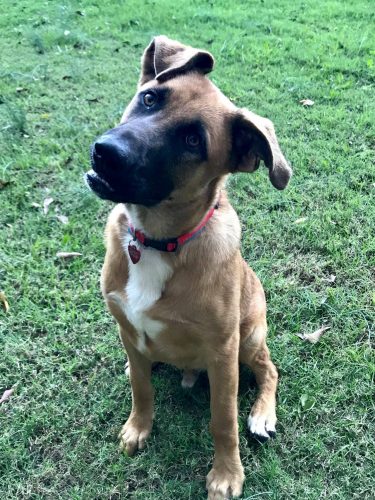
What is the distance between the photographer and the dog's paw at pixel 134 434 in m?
3.04

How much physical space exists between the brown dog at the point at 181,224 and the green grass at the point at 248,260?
0.76 feet

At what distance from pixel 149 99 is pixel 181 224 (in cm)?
62

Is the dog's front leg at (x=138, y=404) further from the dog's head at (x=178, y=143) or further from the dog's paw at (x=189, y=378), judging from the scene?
the dog's head at (x=178, y=143)

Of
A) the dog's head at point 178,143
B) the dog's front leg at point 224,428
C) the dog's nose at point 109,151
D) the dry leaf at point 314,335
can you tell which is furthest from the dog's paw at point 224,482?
the dog's nose at point 109,151

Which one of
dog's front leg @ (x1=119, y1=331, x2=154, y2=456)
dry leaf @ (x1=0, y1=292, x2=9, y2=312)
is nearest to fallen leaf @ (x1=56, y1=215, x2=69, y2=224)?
dry leaf @ (x1=0, y1=292, x2=9, y2=312)

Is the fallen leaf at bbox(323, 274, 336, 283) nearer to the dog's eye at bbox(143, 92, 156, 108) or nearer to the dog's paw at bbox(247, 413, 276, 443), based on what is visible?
the dog's paw at bbox(247, 413, 276, 443)

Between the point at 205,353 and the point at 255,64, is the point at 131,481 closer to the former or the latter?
the point at 205,353

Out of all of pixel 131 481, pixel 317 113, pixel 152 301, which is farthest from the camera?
pixel 317 113

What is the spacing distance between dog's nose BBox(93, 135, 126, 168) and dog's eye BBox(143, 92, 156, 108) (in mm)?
423

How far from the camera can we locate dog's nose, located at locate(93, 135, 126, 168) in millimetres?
2070

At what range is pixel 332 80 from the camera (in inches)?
269

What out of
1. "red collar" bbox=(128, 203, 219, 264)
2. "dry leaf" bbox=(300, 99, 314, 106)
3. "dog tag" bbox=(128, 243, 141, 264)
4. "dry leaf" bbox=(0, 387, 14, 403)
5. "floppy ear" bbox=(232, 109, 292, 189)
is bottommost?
"dry leaf" bbox=(0, 387, 14, 403)

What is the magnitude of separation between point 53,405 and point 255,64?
584 centimetres

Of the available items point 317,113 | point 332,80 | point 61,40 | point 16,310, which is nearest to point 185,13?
point 61,40
